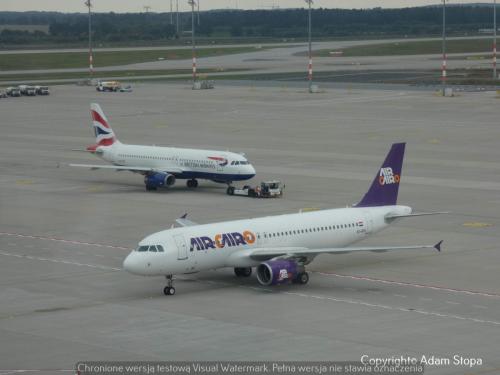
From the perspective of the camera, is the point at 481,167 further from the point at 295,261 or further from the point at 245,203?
the point at 295,261

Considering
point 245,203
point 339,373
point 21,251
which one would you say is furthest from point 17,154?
point 339,373

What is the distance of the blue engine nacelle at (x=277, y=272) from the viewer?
52375 millimetres

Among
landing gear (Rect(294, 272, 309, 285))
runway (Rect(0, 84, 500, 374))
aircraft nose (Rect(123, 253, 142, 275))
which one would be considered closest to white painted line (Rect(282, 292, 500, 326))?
runway (Rect(0, 84, 500, 374))

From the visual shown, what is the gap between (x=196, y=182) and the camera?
88.8m

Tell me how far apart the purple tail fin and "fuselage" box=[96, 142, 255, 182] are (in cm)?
2484

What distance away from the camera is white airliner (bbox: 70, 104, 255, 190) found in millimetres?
84938

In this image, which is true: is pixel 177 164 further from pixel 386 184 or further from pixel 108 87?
pixel 108 87

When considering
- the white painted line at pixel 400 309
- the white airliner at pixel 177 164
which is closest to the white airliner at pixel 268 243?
the white painted line at pixel 400 309

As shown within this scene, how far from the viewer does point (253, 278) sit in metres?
55.5

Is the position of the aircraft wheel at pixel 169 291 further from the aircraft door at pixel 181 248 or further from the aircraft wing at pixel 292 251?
the aircraft wing at pixel 292 251

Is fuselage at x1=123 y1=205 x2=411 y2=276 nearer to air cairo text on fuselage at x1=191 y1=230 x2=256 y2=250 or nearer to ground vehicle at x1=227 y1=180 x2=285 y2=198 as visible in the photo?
air cairo text on fuselage at x1=191 y1=230 x2=256 y2=250

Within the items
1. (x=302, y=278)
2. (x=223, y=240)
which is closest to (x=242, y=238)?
(x=223, y=240)

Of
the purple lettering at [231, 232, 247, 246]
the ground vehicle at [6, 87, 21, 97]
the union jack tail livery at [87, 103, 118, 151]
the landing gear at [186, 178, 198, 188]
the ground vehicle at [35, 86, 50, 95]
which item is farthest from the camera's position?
the ground vehicle at [35, 86, 50, 95]

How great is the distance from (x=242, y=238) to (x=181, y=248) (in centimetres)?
372
